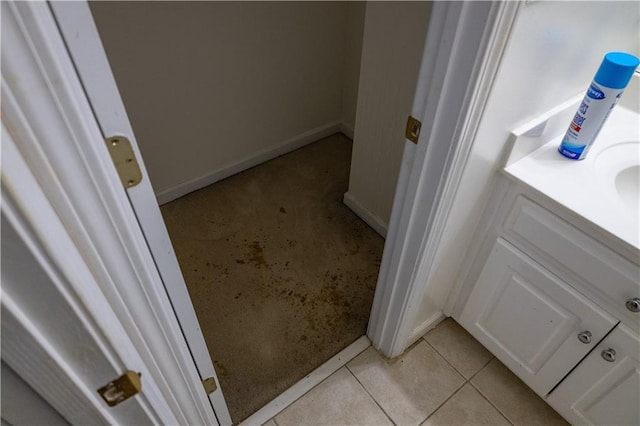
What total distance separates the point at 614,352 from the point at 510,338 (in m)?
0.32

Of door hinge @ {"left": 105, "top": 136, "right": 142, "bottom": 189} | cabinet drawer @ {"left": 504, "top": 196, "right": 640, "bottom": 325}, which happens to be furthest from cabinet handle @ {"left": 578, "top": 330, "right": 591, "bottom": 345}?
door hinge @ {"left": 105, "top": 136, "right": 142, "bottom": 189}

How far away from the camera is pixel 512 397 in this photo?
1393 mm

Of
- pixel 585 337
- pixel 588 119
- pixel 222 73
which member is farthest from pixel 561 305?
pixel 222 73

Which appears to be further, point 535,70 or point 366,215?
point 366,215

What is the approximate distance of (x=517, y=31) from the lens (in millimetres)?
738

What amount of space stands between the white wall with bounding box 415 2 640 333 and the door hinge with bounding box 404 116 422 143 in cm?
13

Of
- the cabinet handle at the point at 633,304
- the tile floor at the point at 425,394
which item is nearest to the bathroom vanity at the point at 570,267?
the cabinet handle at the point at 633,304

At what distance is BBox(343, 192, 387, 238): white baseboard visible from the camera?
1882 millimetres

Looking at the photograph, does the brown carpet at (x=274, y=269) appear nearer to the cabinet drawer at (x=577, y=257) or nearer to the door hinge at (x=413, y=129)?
the cabinet drawer at (x=577, y=257)

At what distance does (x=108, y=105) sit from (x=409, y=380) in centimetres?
133

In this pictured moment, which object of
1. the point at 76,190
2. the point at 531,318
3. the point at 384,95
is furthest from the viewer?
the point at 384,95

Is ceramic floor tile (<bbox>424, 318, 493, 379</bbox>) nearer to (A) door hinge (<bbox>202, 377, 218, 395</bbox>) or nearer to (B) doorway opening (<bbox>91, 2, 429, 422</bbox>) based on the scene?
(B) doorway opening (<bbox>91, 2, 429, 422</bbox>)

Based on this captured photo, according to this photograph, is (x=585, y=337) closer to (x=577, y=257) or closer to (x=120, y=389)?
(x=577, y=257)

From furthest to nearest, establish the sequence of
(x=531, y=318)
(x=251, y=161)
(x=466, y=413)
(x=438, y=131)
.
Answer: (x=251, y=161), (x=466, y=413), (x=531, y=318), (x=438, y=131)
